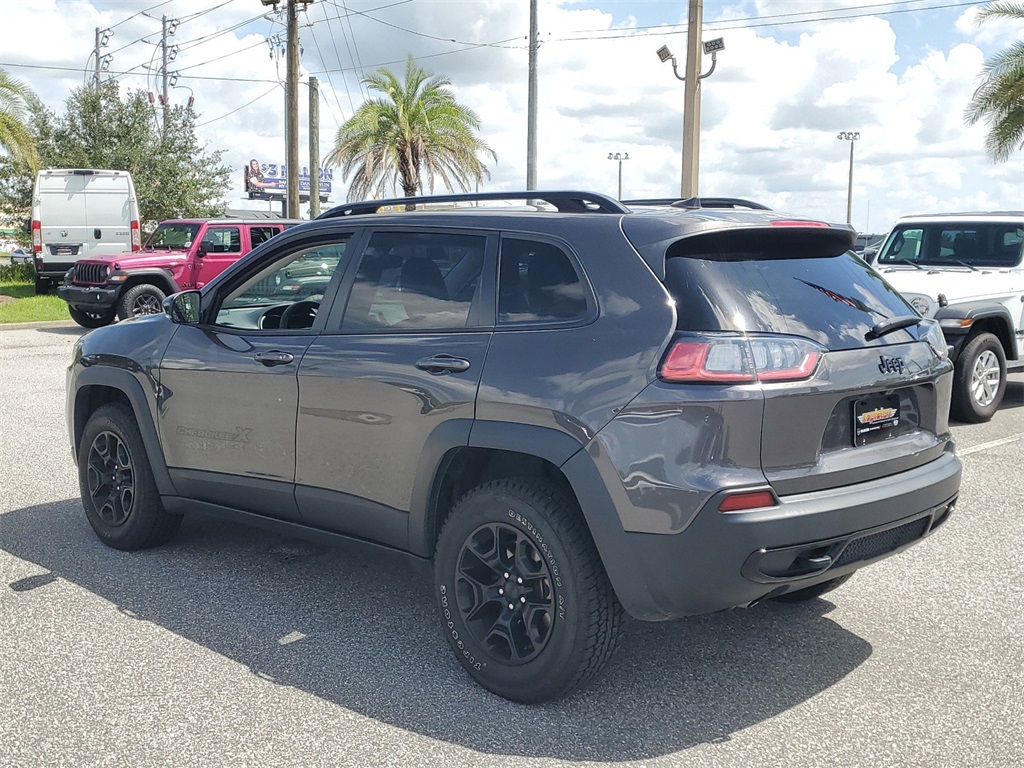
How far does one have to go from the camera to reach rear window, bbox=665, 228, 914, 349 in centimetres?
348

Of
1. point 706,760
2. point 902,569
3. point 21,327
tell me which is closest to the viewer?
point 706,760

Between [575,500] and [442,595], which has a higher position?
[575,500]

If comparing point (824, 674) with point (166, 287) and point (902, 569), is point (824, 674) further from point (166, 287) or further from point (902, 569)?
point (166, 287)

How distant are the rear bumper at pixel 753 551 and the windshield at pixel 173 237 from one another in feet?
49.1

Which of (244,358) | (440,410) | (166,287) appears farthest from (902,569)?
(166,287)

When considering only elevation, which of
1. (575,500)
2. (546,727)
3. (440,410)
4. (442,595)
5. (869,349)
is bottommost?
(546,727)

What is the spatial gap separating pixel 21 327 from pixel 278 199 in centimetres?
7686

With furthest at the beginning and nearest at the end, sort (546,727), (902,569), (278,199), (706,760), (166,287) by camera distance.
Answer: (278,199)
(166,287)
(902,569)
(546,727)
(706,760)

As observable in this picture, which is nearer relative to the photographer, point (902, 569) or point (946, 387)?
point (946, 387)

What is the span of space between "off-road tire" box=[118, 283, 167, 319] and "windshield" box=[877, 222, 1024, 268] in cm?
1064

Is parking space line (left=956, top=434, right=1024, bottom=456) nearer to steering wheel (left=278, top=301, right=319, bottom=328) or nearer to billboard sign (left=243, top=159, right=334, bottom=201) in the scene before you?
steering wheel (left=278, top=301, right=319, bottom=328)

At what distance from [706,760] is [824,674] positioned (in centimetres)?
87

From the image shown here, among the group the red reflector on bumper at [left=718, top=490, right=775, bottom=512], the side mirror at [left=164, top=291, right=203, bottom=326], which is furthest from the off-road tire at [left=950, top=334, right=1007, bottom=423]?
the side mirror at [left=164, top=291, right=203, bottom=326]

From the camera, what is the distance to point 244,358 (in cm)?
473
